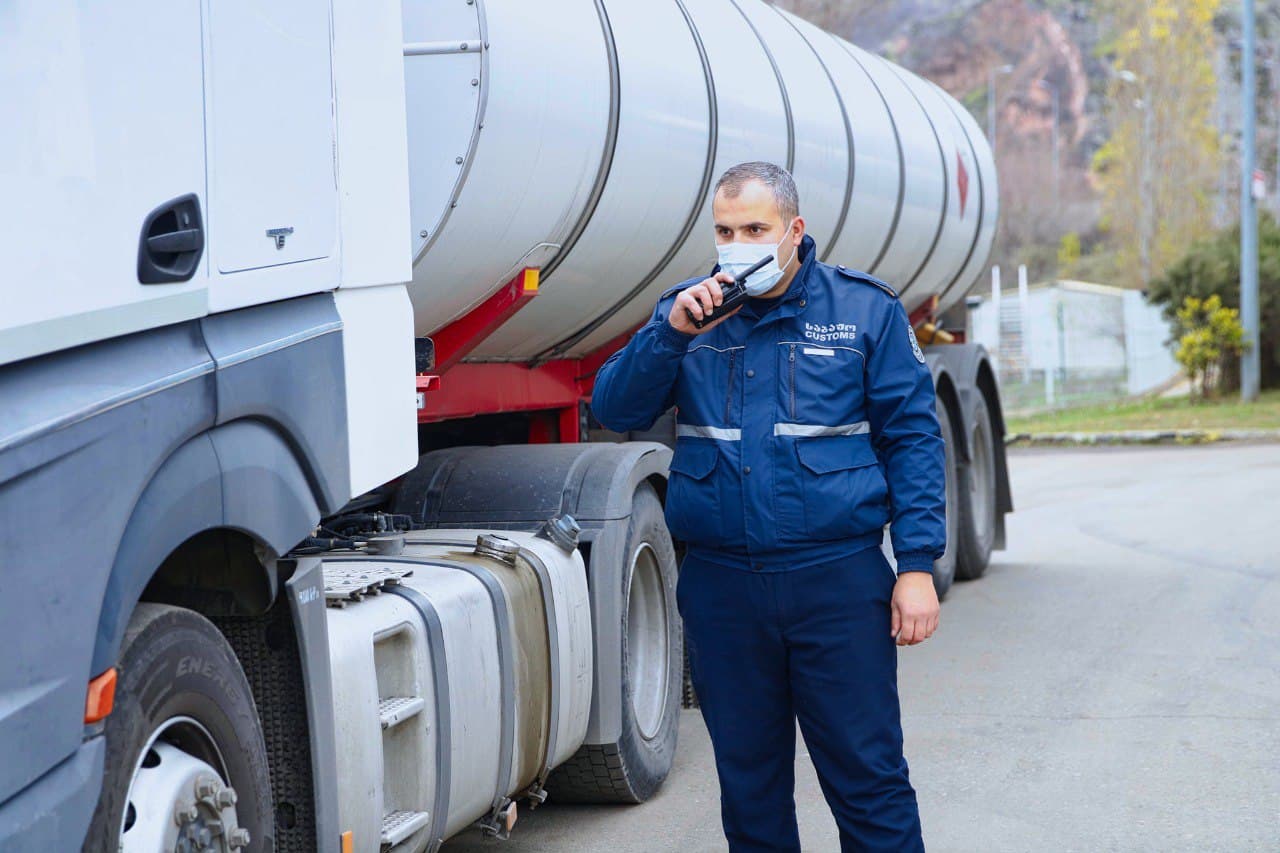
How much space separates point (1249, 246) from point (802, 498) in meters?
25.1

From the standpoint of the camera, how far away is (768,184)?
13.3 ft

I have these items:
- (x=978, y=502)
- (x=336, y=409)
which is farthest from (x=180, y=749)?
(x=978, y=502)

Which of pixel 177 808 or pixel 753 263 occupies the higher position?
pixel 753 263

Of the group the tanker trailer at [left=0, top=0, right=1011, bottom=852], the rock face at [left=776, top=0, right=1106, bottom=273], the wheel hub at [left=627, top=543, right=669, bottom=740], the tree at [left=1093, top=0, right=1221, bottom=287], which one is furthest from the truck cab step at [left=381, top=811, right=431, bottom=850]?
the rock face at [left=776, top=0, right=1106, bottom=273]

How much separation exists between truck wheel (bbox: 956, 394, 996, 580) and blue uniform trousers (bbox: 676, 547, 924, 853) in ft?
22.9

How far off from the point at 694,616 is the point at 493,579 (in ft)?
2.50

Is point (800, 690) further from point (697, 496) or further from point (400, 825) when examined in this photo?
point (400, 825)

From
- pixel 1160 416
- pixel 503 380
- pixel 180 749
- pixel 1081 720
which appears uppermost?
pixel 503 380

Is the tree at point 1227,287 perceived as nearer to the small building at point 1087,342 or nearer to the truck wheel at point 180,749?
the small building at point 1087,342

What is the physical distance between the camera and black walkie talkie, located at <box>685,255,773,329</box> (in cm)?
393

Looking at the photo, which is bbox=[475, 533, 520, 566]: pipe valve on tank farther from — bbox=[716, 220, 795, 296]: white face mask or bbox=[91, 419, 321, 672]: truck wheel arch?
bbox=[91, 419, 321, 672]: truck wheel arch

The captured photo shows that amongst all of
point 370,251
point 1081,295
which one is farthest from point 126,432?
point 1081,295

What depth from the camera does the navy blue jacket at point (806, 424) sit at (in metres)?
4.05

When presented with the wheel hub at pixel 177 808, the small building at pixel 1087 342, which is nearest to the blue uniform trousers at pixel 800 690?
the wheel hub at pixel 177 808
